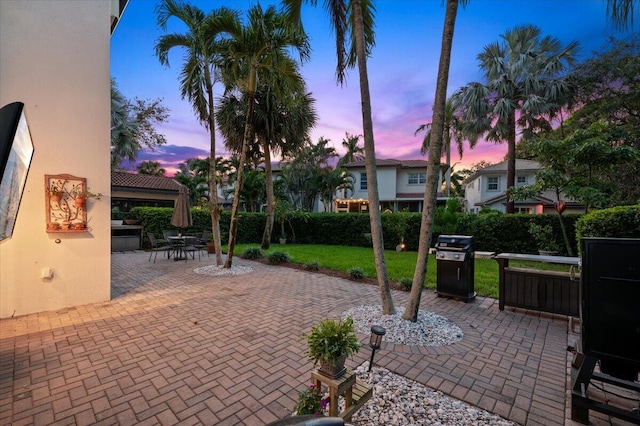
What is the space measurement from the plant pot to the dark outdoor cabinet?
2244mm

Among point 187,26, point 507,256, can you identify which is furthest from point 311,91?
point 507,256

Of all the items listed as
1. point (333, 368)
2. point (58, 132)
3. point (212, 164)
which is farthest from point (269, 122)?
point (333, 368)

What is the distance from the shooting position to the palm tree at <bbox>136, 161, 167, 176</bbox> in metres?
36.8

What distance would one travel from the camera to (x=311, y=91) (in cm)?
1306

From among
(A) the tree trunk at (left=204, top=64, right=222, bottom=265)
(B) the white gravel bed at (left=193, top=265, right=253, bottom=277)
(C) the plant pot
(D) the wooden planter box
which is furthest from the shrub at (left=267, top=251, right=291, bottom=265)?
(C) the plant pot

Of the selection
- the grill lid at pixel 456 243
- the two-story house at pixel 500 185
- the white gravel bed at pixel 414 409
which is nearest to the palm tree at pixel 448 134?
the two-story house at pixel 500 185

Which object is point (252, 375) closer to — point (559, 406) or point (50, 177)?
point (559, 406)

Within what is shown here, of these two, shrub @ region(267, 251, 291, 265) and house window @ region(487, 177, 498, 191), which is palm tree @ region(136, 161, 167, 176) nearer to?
shrub @ region(267, 251, 291, 265)

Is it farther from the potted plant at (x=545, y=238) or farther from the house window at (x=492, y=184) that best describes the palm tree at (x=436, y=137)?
the house window at (x=492, y=184)

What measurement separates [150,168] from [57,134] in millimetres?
38432

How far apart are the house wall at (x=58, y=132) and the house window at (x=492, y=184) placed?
28.9 m

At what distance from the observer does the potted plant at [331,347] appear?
217cm

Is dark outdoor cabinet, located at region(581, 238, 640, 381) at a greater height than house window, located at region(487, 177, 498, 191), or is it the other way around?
house window, located at region(487, 177, 498, 191)

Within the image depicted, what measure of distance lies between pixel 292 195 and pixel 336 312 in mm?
20863
